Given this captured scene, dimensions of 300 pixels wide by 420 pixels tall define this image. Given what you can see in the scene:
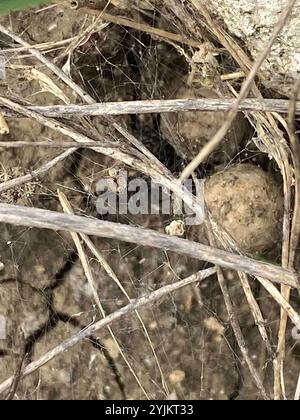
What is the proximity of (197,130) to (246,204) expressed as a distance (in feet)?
0.58

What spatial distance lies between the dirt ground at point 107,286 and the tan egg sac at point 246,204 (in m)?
0.08

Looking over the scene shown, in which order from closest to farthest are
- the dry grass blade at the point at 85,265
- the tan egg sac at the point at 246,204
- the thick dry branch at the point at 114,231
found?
the thick dry branch at the point at 114,231 < the tan egg sac at the point at 246,204 < the dry grass blade at the point at 85,265

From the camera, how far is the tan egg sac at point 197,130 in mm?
1089

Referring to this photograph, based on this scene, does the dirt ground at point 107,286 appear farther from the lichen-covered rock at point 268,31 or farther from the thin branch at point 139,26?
the lichen-covered rock at point 268,31

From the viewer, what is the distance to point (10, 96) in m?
1.05

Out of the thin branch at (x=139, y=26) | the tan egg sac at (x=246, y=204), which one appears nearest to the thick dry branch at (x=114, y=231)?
the tan egg sac at (x=246, y=204)

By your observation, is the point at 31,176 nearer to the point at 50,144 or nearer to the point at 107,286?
the point at 50,144

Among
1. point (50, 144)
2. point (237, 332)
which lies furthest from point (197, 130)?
point (237, 332)

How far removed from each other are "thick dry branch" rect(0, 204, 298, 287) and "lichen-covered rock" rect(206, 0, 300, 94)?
35 cm

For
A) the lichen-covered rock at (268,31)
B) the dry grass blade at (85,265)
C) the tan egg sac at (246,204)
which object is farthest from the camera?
the dry grass blade at (85,265)

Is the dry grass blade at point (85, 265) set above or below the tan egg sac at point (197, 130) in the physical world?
below

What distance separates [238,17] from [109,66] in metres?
0.32
